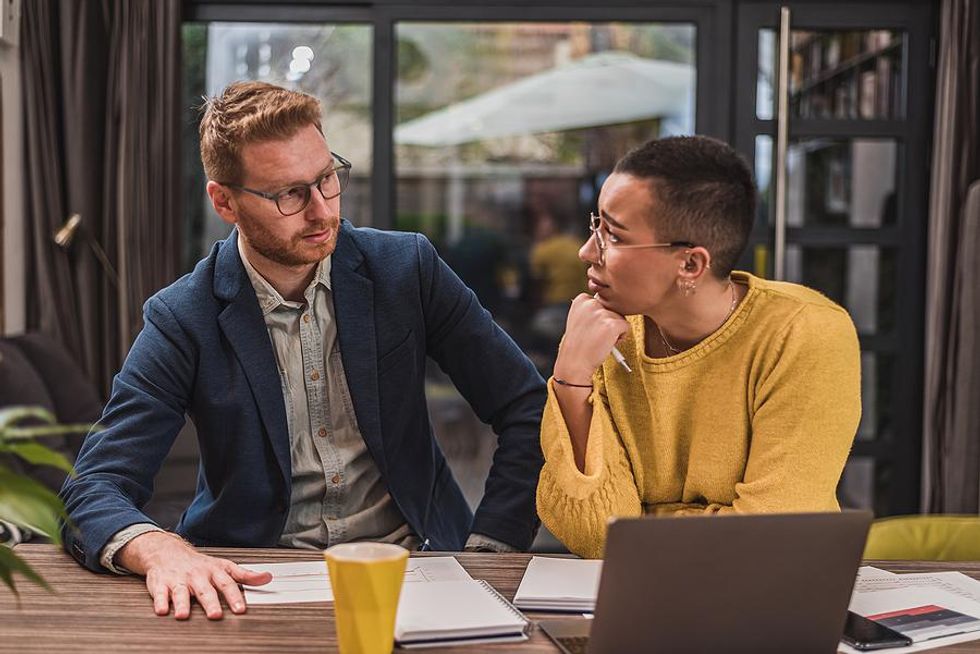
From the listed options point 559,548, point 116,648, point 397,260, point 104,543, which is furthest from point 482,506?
point 559,548

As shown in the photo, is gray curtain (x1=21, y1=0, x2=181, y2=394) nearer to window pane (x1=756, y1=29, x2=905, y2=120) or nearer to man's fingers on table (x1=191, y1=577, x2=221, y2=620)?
window pane (x1=756, y1=29, x2=905, y2=120)

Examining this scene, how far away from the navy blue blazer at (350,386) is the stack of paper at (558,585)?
0.34 meters

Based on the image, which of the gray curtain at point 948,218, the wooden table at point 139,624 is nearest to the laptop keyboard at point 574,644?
the wooden table at point 139,624

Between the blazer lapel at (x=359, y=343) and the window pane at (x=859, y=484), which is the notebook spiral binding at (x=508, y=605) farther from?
the window pane at (x=859, y=484)

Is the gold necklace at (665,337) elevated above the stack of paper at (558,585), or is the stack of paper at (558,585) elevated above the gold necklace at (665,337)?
the gold necklace at (665,337)

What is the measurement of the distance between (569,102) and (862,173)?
195 cm

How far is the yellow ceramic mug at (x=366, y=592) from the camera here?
1037 mm

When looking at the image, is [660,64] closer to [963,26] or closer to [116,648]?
[963,26]

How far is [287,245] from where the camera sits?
1796 millimetres

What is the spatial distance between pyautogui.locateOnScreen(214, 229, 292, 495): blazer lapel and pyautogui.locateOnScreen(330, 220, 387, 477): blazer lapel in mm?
122

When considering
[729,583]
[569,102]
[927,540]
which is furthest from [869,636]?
[569,102]

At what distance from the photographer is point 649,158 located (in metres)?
1.60

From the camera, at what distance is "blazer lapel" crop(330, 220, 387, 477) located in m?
1.84

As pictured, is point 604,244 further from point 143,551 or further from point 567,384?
point 143,551
